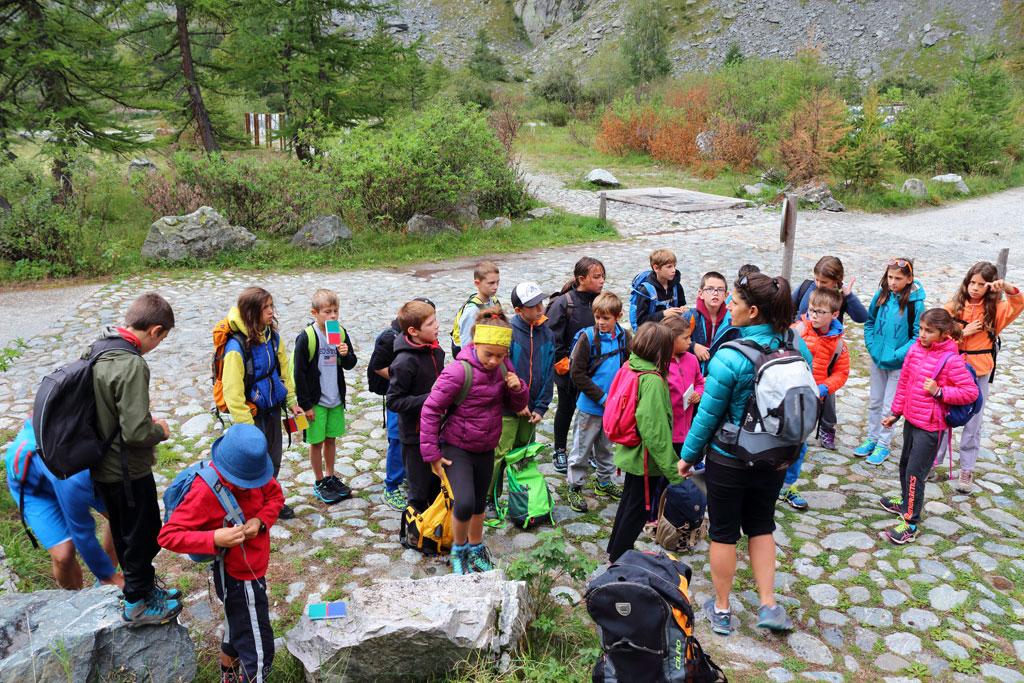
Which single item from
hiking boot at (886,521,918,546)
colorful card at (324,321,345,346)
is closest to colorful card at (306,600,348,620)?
colorful card at (324,321,345,346)

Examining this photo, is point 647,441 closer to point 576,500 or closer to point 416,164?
point 576,500

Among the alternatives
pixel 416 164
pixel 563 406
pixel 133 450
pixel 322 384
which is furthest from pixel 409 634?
pixel 416 164

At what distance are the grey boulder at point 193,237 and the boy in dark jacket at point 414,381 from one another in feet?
30.4

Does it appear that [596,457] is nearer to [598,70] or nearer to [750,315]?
[750,315]

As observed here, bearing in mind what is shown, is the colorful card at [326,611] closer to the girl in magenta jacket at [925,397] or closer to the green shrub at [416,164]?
the girl in magenta jacket at [925,397]

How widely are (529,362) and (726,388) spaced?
1.74 m

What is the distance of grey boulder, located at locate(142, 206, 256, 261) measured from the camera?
40.7 ft

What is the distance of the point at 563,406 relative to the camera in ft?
18.9

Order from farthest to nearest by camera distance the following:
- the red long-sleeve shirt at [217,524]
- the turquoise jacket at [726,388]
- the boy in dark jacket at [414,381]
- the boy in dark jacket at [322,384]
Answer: the boy in dark jacket at [322,384], the boy in dark jacket at [414,381], the turquoise jacket at [726,388], the red long-sleeve shirt at [217,524]

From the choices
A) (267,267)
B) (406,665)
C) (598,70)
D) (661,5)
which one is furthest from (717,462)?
(661,5)

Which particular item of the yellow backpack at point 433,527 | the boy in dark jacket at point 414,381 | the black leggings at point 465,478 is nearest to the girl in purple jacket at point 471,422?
the black leggings at point 465,478

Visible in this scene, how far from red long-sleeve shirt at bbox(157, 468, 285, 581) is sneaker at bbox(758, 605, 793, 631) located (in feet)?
8.42

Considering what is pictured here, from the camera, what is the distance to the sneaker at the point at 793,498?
5316 mm

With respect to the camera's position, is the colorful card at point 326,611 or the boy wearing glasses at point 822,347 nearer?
the colorful card at point 326,611
